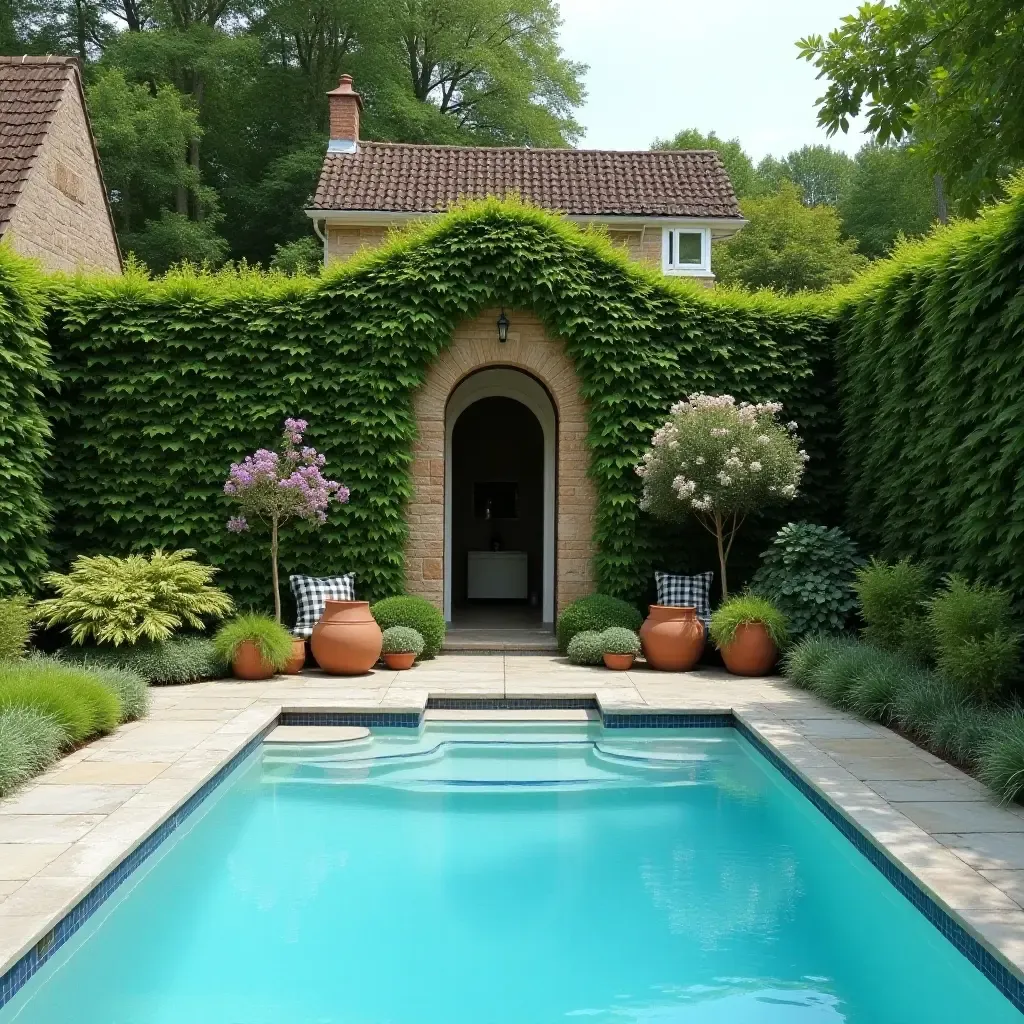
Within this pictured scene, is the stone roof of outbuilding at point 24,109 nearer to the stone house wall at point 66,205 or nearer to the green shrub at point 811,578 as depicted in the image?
the stone house wall at point 66,205

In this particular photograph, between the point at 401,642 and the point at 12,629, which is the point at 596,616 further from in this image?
the point at 12,629

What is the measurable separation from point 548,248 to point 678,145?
32117 mm

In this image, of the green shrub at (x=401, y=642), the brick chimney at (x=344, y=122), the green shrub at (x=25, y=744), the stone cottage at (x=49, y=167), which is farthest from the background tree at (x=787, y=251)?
the green shrub at (x=25, y=744)

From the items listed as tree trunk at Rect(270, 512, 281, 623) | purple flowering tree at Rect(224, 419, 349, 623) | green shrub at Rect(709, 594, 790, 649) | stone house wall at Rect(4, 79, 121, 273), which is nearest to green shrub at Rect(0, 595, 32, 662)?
purple flowering tree at Rect(224, 419, 349, 623)

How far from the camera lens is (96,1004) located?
3740 mm

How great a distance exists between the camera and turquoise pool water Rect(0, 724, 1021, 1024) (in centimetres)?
384

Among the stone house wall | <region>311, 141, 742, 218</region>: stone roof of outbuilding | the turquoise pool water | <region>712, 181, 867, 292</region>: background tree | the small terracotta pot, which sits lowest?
the turquoise pool water

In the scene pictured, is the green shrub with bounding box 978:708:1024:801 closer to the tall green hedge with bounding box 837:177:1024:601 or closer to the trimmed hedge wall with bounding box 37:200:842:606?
the tall green hedge with bounding box 837:177:1024:601

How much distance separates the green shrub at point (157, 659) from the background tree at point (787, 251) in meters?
26.5

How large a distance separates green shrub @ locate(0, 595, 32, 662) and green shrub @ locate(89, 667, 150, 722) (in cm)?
73

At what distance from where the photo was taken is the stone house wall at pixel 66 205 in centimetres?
1275

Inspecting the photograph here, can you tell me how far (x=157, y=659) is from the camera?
30.2 feet

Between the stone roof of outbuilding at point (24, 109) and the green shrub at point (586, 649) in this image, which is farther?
the stone roof of outbuilding at point (24, 109)

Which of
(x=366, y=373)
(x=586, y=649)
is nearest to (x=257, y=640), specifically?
(x=366, y=373)
